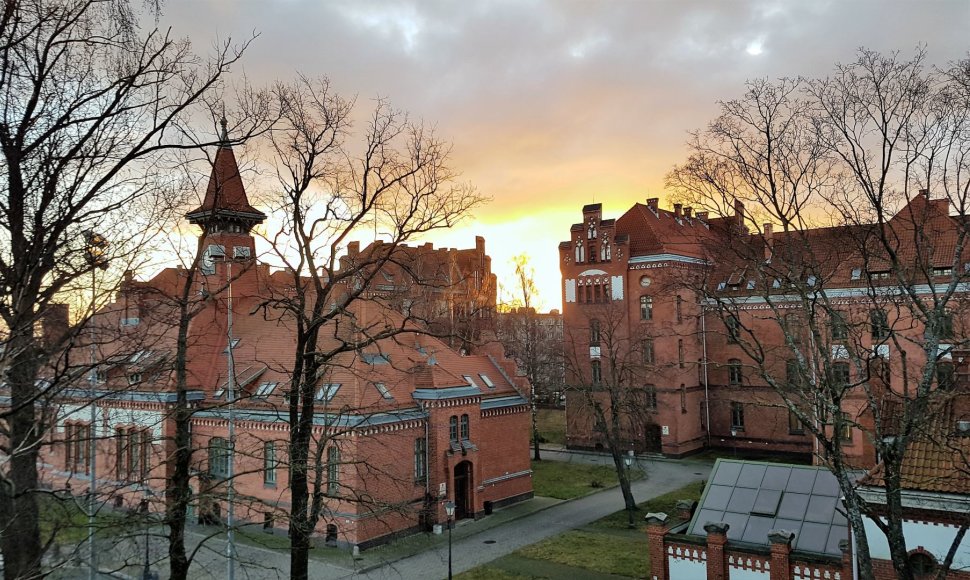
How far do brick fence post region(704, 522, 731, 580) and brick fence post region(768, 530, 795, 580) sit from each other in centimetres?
92

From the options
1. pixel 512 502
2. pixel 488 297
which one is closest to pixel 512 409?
pixel 512 502

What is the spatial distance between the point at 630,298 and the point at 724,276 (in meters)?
6.08

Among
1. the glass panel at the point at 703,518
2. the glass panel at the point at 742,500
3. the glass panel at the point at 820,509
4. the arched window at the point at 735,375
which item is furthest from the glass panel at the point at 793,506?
the arched window at the point at 735,375

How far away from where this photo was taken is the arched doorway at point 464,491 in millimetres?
24062

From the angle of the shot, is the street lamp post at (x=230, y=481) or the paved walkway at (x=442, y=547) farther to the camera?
the paved walkway at (x=442, y=547)

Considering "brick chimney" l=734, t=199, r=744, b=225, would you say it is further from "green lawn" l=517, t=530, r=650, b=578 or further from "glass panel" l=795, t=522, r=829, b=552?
"green lawn" l=517, t=530, r=650, b=578

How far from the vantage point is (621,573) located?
18391mm

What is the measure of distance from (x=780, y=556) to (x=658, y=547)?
242 cm

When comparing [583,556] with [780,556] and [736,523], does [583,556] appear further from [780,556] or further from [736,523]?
[780,556]

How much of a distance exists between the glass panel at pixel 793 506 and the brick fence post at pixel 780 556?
4.24 ft

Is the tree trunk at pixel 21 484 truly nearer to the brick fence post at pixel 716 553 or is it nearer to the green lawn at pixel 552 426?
the brick fence post at pixel 716 553

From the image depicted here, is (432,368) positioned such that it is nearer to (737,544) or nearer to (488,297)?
(737,544)

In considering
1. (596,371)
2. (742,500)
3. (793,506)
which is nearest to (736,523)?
(742,500)

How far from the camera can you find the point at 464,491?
79.9 ft
